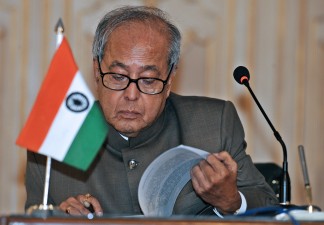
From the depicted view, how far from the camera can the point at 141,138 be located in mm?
3055

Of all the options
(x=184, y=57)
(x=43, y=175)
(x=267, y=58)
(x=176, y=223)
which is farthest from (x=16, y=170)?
(x=176, y=223)

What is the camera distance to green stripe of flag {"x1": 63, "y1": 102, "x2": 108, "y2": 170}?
2.19 m

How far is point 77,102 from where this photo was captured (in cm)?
219

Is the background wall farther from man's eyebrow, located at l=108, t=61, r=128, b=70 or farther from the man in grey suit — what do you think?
man's eyebrow, located at l=108, t=61, r=128, b=70

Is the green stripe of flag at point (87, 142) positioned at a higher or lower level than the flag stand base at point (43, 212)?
higher

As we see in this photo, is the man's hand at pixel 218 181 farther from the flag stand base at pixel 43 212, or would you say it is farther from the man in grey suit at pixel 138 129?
the flag stand base at pixel 43 212

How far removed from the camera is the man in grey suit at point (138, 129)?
2869 millimetres

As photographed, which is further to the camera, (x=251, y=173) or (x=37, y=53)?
(x=37, y=53)

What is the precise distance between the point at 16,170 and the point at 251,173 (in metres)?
2.22

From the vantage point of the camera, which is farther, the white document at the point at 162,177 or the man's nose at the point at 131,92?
the man's nose at the point at 131,92

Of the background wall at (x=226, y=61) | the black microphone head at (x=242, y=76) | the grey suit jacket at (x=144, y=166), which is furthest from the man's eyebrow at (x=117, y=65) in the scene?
the background wall at (x=226, y=61)

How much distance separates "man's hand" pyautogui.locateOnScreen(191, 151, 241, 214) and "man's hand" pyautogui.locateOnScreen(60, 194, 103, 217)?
1.08 feet

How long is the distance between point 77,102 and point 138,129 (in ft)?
2.47

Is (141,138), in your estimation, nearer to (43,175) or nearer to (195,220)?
(43,175)
